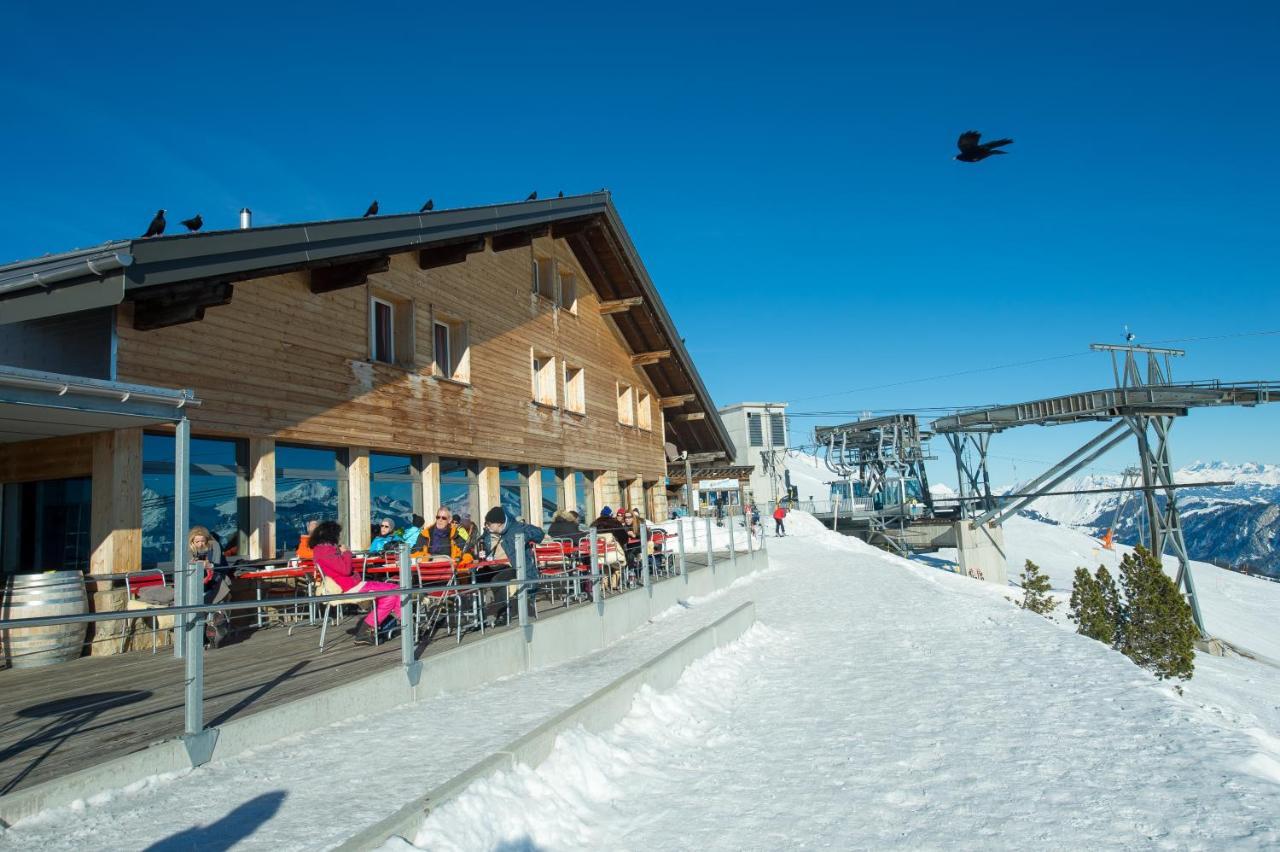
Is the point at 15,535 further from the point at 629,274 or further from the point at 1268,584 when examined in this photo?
the point at 1268,584

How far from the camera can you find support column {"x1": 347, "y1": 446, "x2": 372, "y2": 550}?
11773 mm

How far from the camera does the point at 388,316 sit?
42.6ft

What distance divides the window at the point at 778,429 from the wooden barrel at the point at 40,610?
54429mm

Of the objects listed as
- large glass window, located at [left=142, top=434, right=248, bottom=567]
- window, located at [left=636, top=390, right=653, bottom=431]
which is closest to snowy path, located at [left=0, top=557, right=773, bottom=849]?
large glass window, located at [left=142, top=434, right=248, bottom=567]

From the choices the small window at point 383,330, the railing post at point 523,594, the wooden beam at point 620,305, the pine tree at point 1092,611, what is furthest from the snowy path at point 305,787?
the wooden beam at point 620,305

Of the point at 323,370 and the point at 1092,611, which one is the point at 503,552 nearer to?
the point at 323,370

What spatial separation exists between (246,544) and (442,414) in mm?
4189

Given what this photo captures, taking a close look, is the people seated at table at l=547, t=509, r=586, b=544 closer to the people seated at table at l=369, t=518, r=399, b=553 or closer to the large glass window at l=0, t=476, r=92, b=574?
the people seated at table at l=369, t=518, r=399, b=553

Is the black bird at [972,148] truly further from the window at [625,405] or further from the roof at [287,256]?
the window at [625,405]

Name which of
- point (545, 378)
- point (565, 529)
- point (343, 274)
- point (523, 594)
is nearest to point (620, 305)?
point (545, 378)

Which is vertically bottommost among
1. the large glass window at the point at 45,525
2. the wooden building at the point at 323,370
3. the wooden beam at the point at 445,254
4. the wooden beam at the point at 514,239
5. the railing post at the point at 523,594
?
the railing post at the point at 523,594

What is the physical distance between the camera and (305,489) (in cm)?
1100

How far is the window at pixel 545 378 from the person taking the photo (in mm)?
17359

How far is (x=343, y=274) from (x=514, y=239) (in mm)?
5020
